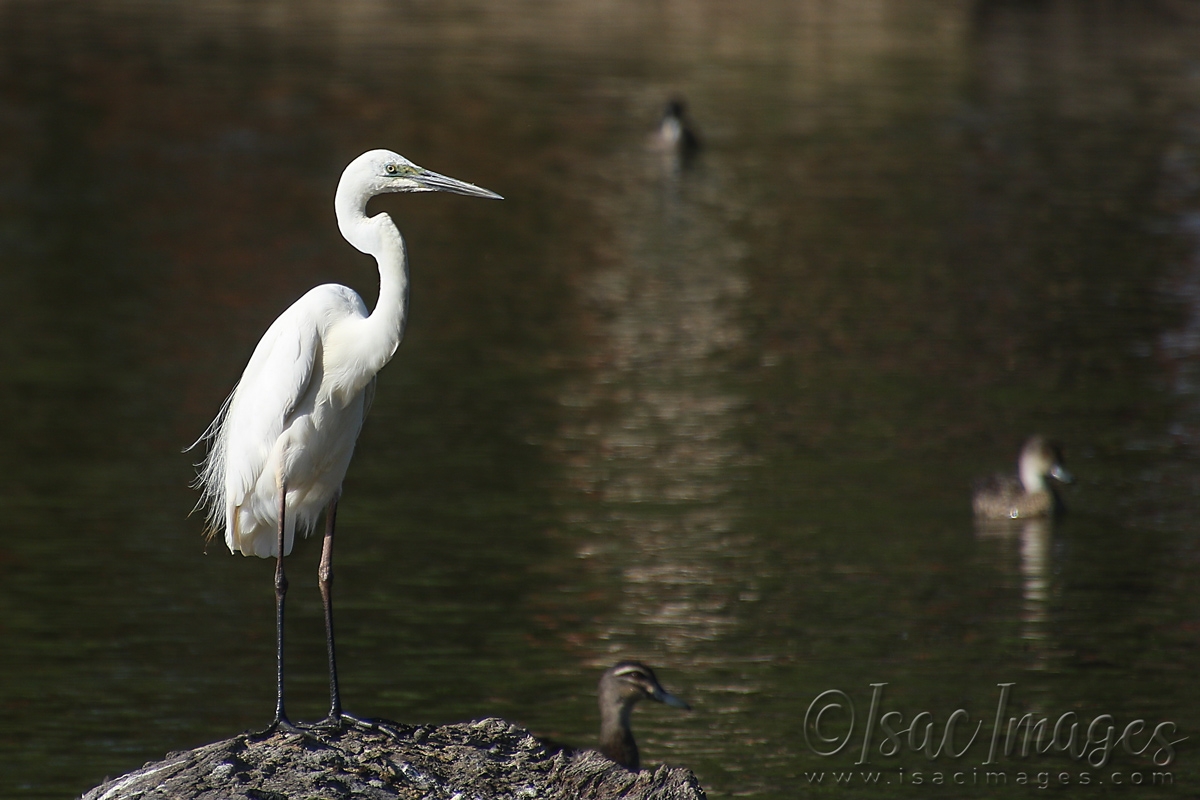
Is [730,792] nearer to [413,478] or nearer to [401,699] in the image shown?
[401,699]

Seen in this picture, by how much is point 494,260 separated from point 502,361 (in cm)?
591

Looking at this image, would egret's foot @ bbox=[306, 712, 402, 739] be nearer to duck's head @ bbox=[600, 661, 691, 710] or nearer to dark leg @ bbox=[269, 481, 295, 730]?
dark leg @ bbox=[269, 481, 295, 730]

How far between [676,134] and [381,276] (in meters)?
26.3

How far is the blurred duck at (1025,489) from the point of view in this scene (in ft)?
51.7

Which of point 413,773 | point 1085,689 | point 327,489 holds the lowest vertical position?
point 1085,689

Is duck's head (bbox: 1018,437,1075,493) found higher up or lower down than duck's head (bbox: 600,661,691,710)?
lower down

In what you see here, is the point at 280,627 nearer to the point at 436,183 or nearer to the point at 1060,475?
the point at 436,183

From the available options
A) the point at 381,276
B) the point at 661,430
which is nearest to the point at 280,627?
the point at 381,276

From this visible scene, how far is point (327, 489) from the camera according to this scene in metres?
8.95

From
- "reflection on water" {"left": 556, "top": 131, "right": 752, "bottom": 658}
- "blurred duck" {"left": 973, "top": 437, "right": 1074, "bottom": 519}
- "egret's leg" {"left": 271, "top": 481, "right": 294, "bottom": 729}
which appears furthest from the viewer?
"blurred duck" {"left": 973, "top": 437, "right": 1074, "bottom": 519}

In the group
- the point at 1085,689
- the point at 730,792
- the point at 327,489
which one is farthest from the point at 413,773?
the point at 1085,689

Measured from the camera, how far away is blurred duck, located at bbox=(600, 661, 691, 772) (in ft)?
30.7
